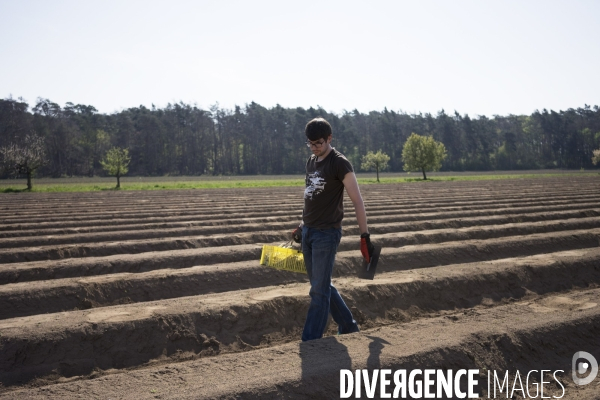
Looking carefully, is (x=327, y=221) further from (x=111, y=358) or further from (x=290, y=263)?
(x=111, y=358)

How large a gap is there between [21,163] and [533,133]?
8558 cm

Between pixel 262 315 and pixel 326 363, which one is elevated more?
pixel 326 363

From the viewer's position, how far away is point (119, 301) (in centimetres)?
614

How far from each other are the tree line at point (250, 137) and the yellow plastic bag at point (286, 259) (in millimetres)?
59337

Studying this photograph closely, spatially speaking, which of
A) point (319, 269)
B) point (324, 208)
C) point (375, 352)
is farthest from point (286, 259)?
point (375, 352)

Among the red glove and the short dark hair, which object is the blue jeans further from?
the short dark hair

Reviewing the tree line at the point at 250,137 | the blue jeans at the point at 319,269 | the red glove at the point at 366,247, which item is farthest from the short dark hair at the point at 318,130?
the tree line at the point at 250,137

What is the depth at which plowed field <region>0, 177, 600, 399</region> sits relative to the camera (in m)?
3.73

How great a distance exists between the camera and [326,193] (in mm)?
4012

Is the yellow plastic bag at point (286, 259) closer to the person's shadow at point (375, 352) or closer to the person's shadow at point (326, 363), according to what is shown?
the person's shadow at point (326, 363)

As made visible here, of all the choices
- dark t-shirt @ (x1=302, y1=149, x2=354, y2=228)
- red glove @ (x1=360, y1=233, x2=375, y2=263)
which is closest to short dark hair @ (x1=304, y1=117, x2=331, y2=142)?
dark t-shirt @ (x1=302, y1=149, x2=354, y2=228)

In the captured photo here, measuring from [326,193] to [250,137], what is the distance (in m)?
71.4

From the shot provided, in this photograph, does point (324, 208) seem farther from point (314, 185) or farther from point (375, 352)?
point (375, 352)

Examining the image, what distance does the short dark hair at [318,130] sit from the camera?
12.8ft
